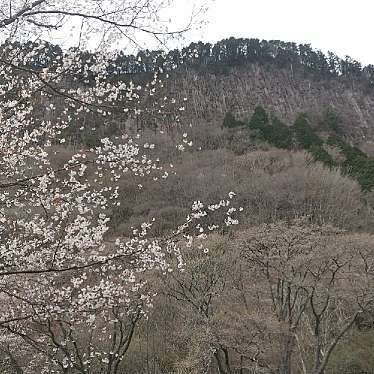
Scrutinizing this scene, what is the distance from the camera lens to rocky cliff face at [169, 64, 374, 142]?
49.5 m

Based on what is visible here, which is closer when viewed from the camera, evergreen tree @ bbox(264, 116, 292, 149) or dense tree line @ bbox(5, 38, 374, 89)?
evergreen tree @ bbox(264, 116, 292, 149)

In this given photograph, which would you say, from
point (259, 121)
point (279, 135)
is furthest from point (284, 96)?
point (279, 135)

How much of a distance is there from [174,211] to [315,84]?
111 feet

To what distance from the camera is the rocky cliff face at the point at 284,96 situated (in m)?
49.5

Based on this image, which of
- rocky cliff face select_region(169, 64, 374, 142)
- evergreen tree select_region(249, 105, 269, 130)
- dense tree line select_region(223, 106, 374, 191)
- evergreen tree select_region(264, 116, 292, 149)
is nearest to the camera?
dense tree line select_region(223, 106, 374, 191)

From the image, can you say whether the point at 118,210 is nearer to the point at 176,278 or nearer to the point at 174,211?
the point at 174,211

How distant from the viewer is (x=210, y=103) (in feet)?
164

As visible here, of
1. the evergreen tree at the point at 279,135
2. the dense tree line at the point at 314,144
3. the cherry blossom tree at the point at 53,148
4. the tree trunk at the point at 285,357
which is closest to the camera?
the cherry blossom tree at the point at 53,148

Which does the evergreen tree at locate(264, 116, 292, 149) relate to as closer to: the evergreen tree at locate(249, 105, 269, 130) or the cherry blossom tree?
the evergreen tree at locate(249, 105, 269, 130)

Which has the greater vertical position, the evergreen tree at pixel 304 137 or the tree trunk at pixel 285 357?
the evergreen tree at pixel 304 137

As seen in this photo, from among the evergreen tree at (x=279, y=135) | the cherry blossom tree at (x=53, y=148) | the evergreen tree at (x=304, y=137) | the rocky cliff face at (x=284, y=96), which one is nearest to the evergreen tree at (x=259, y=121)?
the evergreen tree at (x=279, y=135)

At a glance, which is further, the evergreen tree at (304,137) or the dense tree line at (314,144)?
the evergreen tree at (304,137)

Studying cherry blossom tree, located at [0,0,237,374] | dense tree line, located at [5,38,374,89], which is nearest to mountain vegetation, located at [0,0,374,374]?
cherry blossom tree, located at [0,0,237,374]

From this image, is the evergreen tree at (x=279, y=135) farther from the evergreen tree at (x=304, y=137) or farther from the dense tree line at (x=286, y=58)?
the dense tree line at (x=286, y=58)
